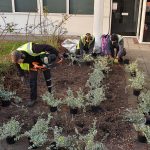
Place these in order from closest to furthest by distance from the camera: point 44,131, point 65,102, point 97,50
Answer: point 44,131 < point 65,102 < point 97,50

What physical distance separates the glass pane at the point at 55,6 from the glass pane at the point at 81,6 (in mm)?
291

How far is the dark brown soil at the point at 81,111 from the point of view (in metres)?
5.92

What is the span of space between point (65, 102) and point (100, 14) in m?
4.86

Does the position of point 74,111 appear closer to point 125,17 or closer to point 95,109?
point 95,109

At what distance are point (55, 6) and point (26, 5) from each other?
121 cm

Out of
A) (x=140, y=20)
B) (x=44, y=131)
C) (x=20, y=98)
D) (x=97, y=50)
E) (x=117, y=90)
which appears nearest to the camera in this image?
(x=44, y=131)

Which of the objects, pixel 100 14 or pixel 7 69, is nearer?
pixel 7 69

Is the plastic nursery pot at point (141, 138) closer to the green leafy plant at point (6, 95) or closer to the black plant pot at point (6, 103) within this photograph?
the green leafy plant at point (6, 95)

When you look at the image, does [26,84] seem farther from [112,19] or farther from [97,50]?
[112,19]

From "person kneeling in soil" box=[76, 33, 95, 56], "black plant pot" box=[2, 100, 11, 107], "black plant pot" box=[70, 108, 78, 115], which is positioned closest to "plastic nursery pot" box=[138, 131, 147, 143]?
"black plant pot" box=[70, 108, 78, 115]

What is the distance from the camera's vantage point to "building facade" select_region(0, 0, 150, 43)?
1255 cm

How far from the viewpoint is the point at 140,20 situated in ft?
40.2

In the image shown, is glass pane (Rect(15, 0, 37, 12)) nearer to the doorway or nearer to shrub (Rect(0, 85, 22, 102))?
the doorway

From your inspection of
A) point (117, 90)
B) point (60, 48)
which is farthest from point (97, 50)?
point (117, 90)
